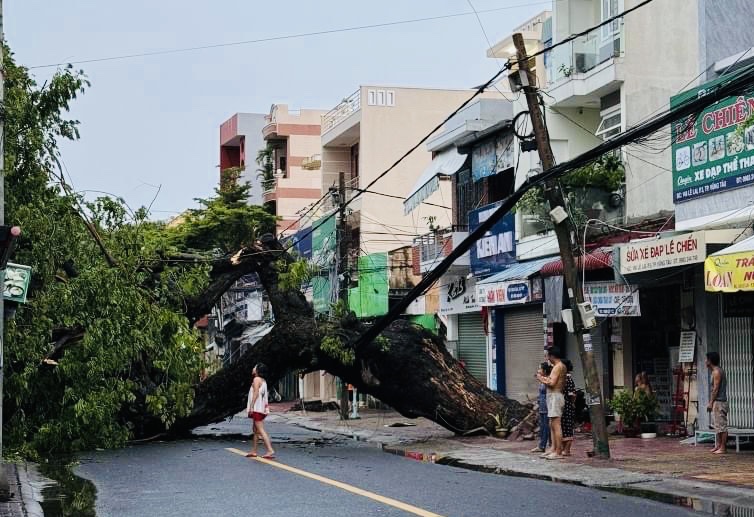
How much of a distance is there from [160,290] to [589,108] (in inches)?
499

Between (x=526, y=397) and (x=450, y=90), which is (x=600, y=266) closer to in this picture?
(x=526, y=397)

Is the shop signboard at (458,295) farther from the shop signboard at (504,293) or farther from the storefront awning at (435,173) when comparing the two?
the storefront awning at (435,173)

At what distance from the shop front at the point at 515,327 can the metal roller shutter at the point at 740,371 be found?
6.64 m

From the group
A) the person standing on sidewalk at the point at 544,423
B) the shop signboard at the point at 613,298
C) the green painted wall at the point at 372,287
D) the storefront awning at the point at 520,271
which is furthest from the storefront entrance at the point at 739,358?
the green painted wall at the point at 372,287

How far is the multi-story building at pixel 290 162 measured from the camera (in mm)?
58531

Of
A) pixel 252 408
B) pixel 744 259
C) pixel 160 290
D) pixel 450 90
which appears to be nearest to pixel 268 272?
pixel 160 290

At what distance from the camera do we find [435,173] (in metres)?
33.9

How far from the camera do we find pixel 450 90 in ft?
157

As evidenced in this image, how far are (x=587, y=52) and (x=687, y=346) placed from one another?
8.65m

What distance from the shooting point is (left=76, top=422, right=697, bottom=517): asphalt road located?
40.9 ft

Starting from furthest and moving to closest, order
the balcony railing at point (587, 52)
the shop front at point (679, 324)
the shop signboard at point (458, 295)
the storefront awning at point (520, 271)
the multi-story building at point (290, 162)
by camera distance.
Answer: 1. the multi-story building at point (290, 162)
2. the shop signboard at point (458, 295)
3. the storefront awning at point (520, 271)
4. the balcony railing at point (587, 52)
5. the shop front at point (679, 324)

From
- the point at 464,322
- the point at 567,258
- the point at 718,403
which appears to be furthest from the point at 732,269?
the point at 464,322

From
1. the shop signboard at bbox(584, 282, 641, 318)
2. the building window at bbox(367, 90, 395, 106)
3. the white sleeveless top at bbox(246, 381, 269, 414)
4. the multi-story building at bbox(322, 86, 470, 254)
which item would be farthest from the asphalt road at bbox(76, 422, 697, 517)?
the building window at bbox(367, 90, 395, 106)

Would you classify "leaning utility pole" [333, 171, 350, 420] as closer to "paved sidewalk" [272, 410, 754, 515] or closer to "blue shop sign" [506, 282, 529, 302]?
"blue shop sign" [506, 282, 529, 302]
